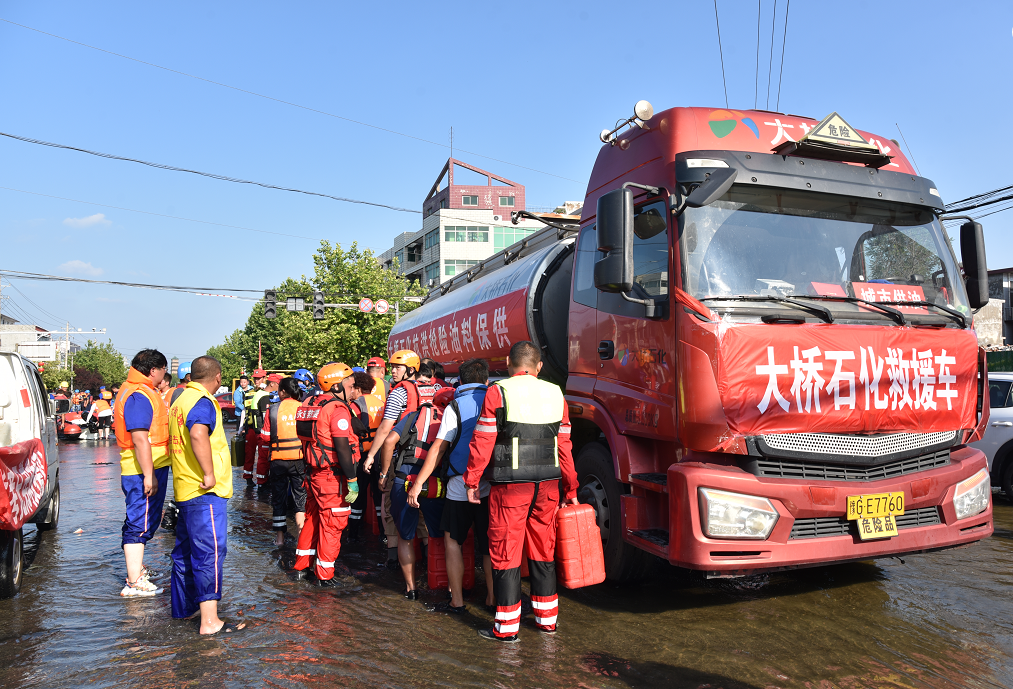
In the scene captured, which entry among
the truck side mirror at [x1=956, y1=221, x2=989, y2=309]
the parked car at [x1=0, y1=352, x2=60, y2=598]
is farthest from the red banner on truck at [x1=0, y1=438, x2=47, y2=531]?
the truck side mirror at [x1=956, y1=221, x2=989, y2=309]

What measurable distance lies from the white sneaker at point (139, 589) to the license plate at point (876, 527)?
5230mm

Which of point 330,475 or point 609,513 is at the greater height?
point 330,475

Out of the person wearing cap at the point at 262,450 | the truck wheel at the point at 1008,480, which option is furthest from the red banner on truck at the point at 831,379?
the person wearing cap at the point at 262,450

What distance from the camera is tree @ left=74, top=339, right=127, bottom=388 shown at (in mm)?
96919

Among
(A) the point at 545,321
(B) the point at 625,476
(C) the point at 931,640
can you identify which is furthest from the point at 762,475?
(A) the point at 545,321

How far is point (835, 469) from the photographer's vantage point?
4.34m

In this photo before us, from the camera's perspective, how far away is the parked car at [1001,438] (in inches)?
350

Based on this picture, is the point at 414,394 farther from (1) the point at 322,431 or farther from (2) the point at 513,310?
(2) the point at 513,310

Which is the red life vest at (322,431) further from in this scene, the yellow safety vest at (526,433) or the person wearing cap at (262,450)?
the person wearing cap at (262,450)

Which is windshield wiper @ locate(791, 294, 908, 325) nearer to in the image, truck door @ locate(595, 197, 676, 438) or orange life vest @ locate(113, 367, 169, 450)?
truck door @ locate(595, 197, 676, 438)

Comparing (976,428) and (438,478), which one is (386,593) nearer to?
(438,478)

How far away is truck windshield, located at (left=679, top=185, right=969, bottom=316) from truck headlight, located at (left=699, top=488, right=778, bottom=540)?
48.0 inches

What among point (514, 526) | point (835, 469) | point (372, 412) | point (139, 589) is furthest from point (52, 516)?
point (835, 469)

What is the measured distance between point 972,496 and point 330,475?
481 cm
